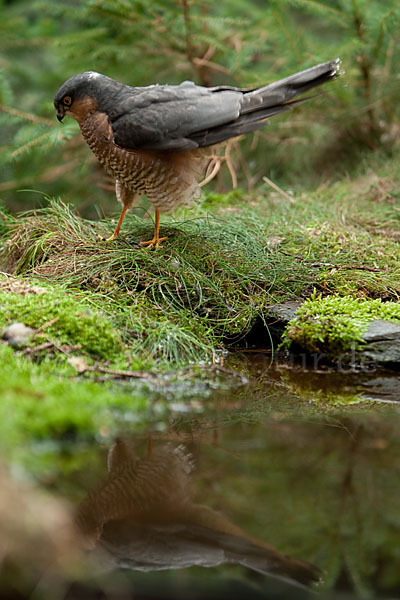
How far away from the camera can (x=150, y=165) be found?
10.6 ft

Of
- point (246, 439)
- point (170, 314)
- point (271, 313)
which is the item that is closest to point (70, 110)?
point (170, 314)

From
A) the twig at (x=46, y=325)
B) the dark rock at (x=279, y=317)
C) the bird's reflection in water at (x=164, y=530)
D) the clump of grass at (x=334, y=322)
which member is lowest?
the dark rock at (x=279, y=317)

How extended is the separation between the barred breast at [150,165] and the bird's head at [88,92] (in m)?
0.06

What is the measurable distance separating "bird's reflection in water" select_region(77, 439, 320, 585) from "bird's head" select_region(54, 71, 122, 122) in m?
2.27

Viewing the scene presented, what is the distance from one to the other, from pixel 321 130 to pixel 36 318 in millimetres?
4187

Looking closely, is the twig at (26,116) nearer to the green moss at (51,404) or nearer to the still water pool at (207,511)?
the green moss at (51,404)

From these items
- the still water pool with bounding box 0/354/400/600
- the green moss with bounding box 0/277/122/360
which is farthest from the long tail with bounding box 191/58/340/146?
the still water pool with bounding box 0/354/400/600

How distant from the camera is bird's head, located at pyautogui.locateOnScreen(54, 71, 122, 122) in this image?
3281 millimetres

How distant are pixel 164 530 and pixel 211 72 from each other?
555 cm

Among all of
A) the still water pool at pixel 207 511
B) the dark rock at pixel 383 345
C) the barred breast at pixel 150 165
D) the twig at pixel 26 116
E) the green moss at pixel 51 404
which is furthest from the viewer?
the twig at pixel 26 116

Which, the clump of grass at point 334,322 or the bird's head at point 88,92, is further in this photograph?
the bird's head at point 88,92

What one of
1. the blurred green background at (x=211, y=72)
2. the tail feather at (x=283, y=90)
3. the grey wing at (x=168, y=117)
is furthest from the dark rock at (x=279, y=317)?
the blurred green background at (x=211, y=72)

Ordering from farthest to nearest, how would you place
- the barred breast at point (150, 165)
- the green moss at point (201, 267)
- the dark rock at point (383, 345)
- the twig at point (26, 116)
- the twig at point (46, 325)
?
the twig at point (26, 116), the barred breast at point (150, 165), the green moss at point (201, 267), the dark rock at point (383, 345), the twig at point (46, 325)

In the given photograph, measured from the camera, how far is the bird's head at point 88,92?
3.28 metres
